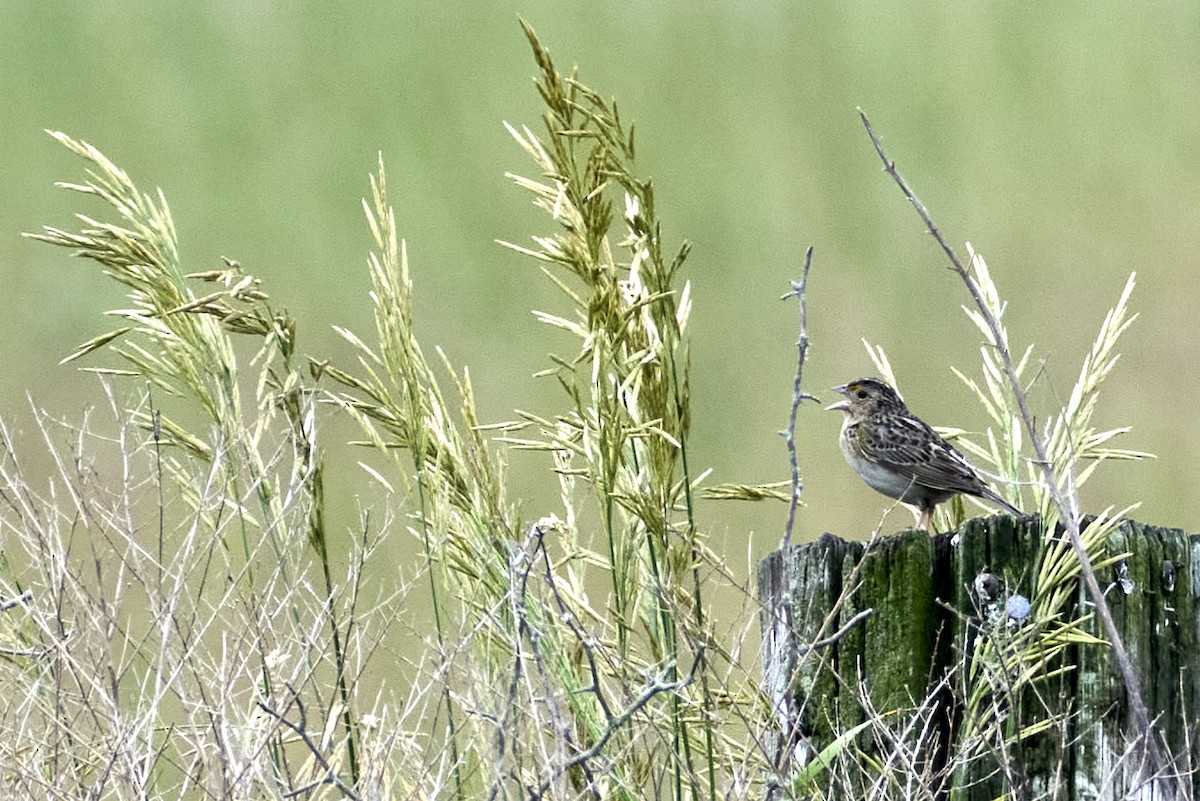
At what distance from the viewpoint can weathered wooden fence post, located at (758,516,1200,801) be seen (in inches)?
115

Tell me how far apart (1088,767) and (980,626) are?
1.15ft

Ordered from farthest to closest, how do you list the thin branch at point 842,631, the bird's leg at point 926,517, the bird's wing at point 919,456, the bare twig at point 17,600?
the bird's wing at point 919,456
the bird's leg at point 926,517
the bare twig at point 17,600
the thin branch at point 842,631

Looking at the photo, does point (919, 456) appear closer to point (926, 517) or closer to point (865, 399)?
point (926, 517)

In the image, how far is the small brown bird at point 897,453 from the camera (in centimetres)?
523

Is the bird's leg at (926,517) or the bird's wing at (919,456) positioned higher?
the bird's wing at (919,456)

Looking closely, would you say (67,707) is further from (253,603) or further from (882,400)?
(882,400)

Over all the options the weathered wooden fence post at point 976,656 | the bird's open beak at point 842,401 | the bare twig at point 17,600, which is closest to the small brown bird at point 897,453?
the bird's open beak at point 842,401

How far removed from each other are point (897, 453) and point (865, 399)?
51cm

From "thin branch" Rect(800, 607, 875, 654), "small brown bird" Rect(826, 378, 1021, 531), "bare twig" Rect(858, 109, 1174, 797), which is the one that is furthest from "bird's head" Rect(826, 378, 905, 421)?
"bare twig" Rect(858, 109, 1174, 797)

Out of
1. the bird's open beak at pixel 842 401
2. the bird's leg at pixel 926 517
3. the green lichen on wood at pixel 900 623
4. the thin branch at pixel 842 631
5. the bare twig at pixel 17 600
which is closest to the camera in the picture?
the thin branch at pixel 842 631

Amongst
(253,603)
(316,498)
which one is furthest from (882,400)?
(253,603)

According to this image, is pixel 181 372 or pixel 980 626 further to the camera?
pixel 181 372

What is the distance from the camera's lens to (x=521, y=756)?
2961 millimetres

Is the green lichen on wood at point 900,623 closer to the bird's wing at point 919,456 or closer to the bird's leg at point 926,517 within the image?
the bird's leg at point 926,517
